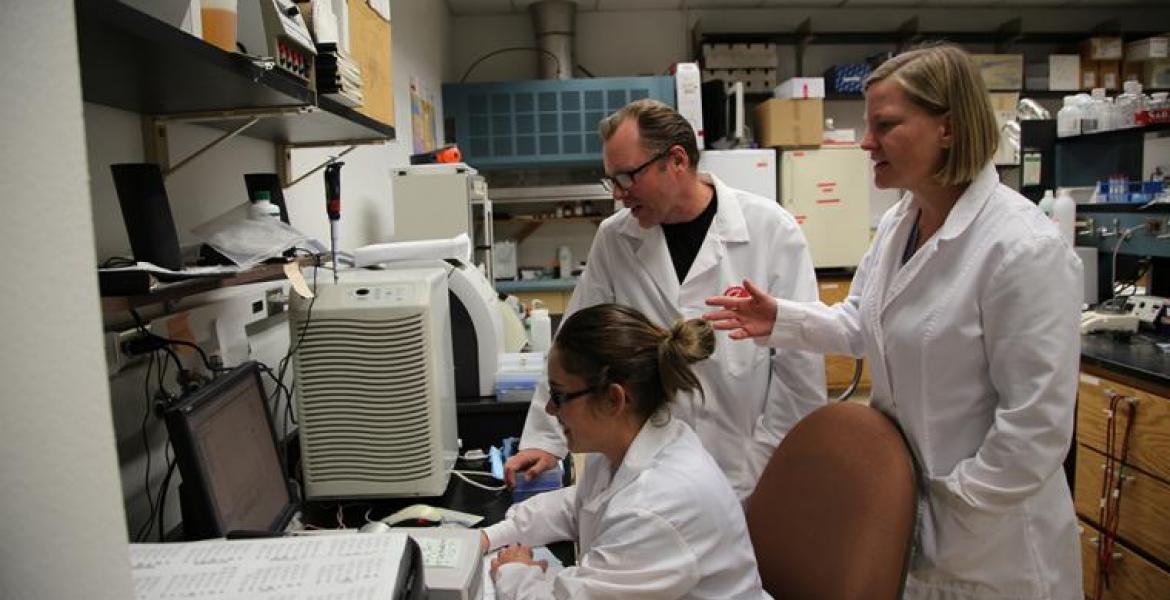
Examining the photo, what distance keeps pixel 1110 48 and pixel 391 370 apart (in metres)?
6.18

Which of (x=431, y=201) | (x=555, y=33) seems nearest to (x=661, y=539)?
(x=431, y=201)

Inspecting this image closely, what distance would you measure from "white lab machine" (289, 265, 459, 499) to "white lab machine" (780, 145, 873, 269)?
4.17 m

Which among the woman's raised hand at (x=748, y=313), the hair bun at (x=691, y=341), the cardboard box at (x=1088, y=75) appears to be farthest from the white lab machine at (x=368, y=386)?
the cardboard box at (x=1088, y=75)

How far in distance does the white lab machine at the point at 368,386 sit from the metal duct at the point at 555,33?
13.7 feet

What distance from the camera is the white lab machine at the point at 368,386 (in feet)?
4.60

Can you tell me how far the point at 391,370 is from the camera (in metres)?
1.42

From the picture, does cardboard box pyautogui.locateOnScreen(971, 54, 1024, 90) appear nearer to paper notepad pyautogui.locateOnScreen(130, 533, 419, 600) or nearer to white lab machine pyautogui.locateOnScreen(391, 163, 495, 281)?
white lab machine pyautogui.locateOnScreen(391, 163, 495, 281)

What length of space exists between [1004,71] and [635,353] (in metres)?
Result: 5.37

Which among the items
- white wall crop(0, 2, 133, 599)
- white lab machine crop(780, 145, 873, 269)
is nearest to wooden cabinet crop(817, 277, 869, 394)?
white lab machine crop(780, 145, 873, 269)

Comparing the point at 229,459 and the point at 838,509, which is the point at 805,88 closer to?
the point at 838,509

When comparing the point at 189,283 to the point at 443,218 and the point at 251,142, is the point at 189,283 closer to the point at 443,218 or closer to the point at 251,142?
the point at 251,142

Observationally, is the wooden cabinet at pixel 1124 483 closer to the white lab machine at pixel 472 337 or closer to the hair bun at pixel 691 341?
the hair bun at pixel 691 341

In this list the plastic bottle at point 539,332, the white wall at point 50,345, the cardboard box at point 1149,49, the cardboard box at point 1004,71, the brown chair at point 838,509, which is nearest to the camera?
the white wall at point 50,345

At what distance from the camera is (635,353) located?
127 cm
